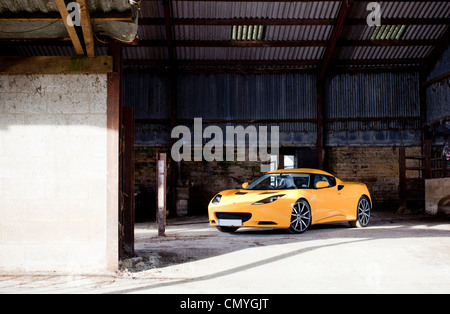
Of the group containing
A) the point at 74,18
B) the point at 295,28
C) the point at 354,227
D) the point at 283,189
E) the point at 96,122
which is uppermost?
the point at 295,28

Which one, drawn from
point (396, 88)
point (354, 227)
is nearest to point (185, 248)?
point (354, 227)

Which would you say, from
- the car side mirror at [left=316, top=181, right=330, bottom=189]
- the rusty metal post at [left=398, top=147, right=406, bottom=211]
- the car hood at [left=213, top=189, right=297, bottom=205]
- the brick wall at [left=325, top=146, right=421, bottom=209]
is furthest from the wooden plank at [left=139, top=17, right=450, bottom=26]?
the car hood at [left=213, top=189, right=297, bottom=205]

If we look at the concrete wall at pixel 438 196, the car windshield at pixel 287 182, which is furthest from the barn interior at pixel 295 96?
the car windshield at pixel 287 182

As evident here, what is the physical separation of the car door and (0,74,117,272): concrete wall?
5.13m

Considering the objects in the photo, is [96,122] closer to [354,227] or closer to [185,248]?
[185,248]

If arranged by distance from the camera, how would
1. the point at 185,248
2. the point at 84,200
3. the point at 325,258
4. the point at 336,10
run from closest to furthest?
the point at 84,200
the point at 325,258
the point at 185,248
the point at 336,10

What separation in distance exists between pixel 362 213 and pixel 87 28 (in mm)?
7396

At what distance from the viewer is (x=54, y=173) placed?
494cm

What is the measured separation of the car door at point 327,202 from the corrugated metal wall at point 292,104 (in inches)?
267

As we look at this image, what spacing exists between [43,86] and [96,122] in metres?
0.71

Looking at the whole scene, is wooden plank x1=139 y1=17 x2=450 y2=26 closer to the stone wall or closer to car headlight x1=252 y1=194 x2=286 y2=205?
the stone wall

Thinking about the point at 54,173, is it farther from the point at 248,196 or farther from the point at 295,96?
the point at 295,96

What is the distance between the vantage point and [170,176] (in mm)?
15820

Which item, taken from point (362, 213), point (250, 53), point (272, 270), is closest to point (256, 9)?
point (250, 53)
